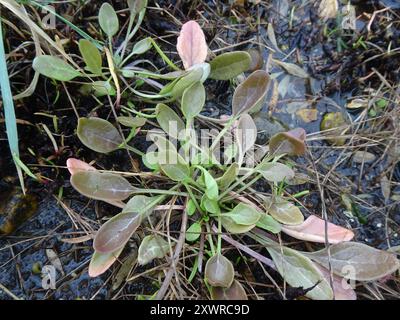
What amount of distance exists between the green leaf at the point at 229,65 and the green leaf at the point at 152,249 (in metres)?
0.49

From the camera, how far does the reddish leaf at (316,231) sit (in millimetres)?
1115

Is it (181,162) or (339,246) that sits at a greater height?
(181,162)

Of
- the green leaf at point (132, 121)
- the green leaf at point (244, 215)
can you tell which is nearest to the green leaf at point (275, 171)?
the green leaf at point (244, 215)

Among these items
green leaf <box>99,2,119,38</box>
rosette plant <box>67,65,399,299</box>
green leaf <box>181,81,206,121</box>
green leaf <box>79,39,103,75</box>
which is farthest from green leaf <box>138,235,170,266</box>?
green leaf <box>99,2,119,38</box>

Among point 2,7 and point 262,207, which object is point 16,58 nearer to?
point 2,7

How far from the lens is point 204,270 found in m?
1.10

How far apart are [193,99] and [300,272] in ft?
1.69

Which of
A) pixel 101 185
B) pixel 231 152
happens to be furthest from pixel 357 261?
pixel 101 185

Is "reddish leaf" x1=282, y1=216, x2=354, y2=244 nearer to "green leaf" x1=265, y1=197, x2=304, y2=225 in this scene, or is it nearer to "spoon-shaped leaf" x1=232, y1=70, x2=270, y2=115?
"green leaf" x1=265, y1=197, x2=304, y2=225

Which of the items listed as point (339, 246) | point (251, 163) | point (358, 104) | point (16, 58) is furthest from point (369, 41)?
point (16, 58)

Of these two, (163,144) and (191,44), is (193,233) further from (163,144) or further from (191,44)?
(191,44)

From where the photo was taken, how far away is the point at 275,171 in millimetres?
1148

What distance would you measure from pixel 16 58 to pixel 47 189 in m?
0.39

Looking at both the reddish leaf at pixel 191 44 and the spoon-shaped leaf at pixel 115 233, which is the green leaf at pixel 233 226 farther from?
the reddish leaf at pixel 191 44
